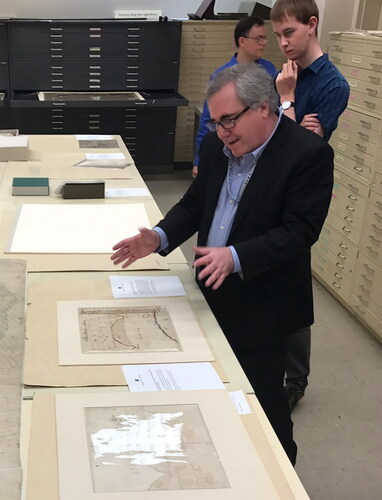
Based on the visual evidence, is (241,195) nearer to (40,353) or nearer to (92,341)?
(92,341)

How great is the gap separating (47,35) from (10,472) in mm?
4663

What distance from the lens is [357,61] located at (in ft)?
10.2

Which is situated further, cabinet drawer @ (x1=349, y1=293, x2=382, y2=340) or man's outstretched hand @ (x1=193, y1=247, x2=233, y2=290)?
cabinet drawer @ (x1=349, y1=293, x2=382, y2=340)

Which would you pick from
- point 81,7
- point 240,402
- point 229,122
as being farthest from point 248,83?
point 81,7

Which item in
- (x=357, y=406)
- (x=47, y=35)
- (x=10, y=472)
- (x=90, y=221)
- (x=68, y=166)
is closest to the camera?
(x=10, y=472)

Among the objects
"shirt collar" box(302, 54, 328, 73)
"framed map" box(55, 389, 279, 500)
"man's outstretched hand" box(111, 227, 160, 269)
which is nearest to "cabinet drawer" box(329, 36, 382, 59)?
"shirt collar" box(302, 54, 328, 73)

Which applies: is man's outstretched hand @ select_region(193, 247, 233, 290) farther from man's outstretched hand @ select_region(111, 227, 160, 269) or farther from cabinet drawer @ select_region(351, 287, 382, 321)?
cabinet drawer @ select_region(351, 287, 382, 321)

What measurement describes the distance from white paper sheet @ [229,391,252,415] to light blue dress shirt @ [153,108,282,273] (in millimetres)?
538

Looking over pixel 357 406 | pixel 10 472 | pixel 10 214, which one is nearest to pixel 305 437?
pixel 357 406

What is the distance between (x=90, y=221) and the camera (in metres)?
2.18

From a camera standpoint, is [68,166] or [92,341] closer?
[92,341]

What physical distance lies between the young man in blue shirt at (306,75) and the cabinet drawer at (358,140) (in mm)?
977

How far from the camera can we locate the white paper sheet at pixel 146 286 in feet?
5.34

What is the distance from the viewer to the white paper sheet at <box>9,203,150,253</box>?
192 cm
